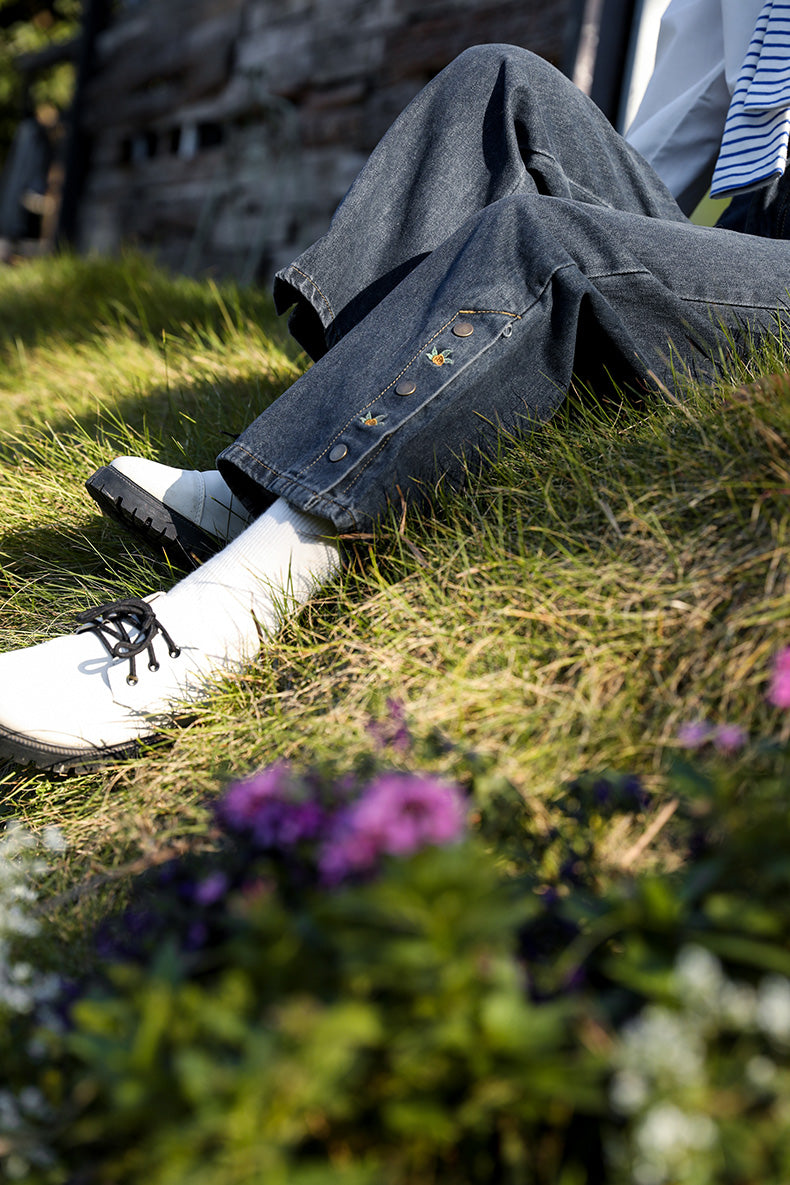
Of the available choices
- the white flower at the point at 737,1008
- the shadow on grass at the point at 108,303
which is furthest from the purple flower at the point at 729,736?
the shadow on grass at the point at 108,303

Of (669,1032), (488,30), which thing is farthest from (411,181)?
(488,30)

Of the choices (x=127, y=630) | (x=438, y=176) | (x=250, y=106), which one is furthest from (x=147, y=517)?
(x=250, y=106)

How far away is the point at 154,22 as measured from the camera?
5.40 m

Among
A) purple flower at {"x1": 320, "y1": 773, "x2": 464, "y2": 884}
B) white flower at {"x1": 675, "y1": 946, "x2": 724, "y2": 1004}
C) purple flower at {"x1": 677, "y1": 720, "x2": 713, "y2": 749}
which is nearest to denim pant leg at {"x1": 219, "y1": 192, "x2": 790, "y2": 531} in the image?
purple flower at {"x1": 677, "y1": 720, "x2": 713, "y2": 749}

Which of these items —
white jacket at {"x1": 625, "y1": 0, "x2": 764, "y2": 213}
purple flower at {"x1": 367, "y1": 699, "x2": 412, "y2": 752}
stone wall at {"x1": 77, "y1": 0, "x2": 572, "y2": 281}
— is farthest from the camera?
stone wall at {"x1": 77, "y1": 0, "x2": 572, "y2": 281}

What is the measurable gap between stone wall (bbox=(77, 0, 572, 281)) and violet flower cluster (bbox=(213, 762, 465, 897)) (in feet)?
10.9

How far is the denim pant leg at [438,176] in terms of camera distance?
130 centimetres

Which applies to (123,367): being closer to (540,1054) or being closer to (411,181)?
(411,181)

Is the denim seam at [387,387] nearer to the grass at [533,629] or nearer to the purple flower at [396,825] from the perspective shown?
the grass at [533,629]

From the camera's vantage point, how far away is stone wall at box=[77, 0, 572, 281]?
12.4 feet

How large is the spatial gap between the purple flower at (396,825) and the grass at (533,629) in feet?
0.89

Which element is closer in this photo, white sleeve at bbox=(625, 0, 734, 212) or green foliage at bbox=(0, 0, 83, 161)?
white sleeve at bbox=(625, 0, 734, 212)

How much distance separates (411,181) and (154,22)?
5.11 metres

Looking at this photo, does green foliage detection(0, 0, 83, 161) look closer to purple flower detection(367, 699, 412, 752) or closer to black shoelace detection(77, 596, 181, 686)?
black shoelace detection(77, 596, 181, 686)
